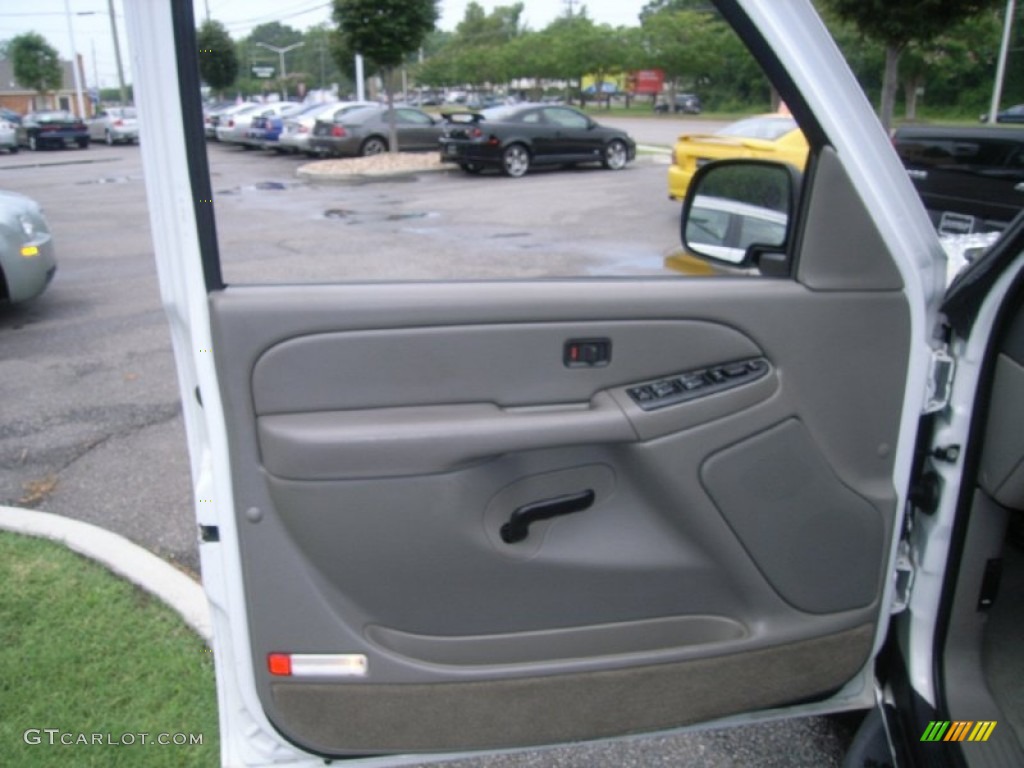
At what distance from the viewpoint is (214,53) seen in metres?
1.62

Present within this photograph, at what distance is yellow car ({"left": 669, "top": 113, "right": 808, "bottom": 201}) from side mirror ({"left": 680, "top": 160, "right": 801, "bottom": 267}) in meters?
0.04

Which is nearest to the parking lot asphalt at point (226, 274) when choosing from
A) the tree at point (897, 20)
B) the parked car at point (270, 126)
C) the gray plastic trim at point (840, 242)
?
the gray plastic trim at point (840, 242)

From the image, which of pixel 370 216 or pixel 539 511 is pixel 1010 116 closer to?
pixel 539 511

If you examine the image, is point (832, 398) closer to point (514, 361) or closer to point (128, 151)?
point (514, 361)

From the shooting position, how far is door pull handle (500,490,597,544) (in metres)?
1.74

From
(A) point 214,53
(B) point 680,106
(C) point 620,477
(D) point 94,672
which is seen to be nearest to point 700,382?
(C) point 620,477

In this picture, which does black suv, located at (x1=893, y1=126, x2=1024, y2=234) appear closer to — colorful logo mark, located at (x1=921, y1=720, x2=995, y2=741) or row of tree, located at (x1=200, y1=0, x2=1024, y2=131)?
row of tree, located at (x1=200, y1=0, x2=1024, y2=131)

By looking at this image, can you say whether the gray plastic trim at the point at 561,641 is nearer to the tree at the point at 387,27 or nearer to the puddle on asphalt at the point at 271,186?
the puddle on asphalt at the point at 271,186

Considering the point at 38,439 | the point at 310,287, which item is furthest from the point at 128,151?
the point at 310,287

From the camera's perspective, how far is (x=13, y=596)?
10.3 feet

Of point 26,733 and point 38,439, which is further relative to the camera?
point 38,439

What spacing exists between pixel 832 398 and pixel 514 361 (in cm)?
64

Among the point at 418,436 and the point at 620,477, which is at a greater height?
the point at 418,436

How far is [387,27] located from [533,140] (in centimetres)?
366
